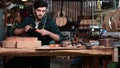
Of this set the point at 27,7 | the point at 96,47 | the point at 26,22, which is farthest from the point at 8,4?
the point at 96,47

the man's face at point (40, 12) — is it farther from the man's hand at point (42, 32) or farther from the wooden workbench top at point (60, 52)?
the wooden workbench top at point (60, 52)

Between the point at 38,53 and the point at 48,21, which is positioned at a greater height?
the point at 48,21

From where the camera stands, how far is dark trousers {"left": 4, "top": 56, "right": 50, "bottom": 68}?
373 cm

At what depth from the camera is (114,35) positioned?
361 cm

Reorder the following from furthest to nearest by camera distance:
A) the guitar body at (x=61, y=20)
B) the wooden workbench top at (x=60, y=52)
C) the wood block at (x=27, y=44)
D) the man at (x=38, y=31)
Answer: the guitar body at (x=61, y=20)
the man at (x=38, y=31)
the wood block at (x=27, y=44)
the wooden workbench top at (x=60, y=52)

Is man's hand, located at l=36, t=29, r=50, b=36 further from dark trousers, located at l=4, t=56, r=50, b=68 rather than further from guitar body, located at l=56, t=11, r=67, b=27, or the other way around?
guitar body, located at l=56, t=11, r=67, b=27

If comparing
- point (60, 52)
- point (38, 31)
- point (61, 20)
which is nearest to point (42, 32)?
point (38, 31)

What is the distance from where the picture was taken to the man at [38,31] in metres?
3.51

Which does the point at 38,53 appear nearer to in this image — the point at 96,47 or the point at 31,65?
the point at 96,47

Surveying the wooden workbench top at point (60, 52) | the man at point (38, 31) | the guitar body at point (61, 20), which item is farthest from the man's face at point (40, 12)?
the guitar body at point (61, 20)

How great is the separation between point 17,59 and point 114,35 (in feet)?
3.65

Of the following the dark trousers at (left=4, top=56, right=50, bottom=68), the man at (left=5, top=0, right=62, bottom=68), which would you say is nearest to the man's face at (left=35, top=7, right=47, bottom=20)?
the man at (left=5, top=0, right=62, bottom=68)

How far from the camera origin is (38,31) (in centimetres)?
345

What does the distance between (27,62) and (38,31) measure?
0.48m
